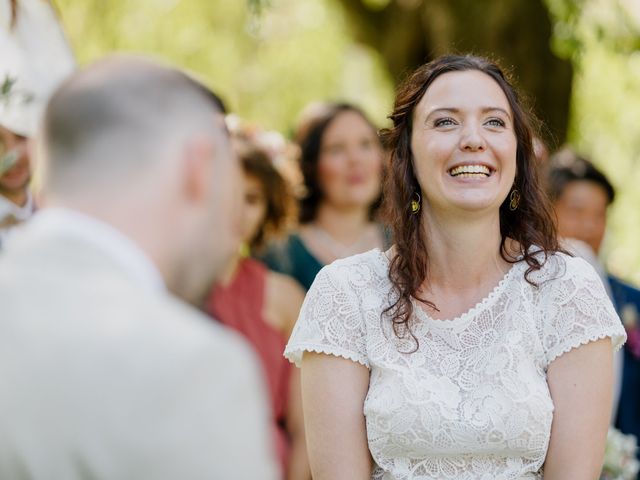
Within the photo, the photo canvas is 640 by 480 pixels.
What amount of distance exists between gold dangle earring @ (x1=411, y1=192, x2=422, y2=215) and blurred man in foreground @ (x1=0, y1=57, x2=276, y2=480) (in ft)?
5.62

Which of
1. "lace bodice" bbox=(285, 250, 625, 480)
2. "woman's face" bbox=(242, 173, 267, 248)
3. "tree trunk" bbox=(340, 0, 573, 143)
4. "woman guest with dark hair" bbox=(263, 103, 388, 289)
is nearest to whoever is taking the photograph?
"lace bodice" bbox=(285, 250, 625, 480)

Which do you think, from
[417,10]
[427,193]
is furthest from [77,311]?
[417,10]

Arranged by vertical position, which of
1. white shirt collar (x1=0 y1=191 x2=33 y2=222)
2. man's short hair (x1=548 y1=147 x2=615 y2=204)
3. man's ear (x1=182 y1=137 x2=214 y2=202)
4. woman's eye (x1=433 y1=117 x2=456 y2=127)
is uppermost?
man's ear (x1=182 y1=137 x2=214 y2=202)

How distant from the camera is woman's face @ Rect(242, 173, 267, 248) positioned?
5.41m

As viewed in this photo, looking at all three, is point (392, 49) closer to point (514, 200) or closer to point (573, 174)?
point (573, 174)

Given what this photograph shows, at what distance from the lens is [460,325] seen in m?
3.24

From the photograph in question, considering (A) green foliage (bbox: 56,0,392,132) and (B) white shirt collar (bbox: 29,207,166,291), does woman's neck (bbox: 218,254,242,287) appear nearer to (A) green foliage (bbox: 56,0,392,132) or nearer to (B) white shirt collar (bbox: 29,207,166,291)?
(B) white shirt collar (bbox: 29,207,166,291)

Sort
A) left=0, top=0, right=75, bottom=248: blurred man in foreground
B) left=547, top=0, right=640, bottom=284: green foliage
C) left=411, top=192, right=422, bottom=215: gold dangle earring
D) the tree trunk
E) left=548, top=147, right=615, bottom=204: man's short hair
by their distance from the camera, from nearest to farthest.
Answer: left=0, top=0, right=75, bottom=248: blurred man in foreground
left=411, top=192, right=422, bottom=215: gold dangle earring
left=548, top=147, right=615, bottom=204: man's short hair
the tree trunk
left=547, top=0, right=640, bottom=284: green foliage

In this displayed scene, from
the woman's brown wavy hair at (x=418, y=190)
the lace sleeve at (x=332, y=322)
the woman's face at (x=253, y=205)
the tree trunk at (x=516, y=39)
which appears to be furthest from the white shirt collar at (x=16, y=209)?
the tree trunk at (x=516, y=39)

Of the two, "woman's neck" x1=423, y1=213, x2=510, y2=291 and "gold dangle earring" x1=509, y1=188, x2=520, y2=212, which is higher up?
"gold dangle earring" x1=509, y1=188, x2=520, y2=212

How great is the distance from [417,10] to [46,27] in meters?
4.97

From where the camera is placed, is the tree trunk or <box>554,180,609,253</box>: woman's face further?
the tree trunk

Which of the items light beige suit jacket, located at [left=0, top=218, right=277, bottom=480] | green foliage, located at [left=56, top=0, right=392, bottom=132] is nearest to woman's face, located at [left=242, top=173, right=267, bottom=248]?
green foliage, located at [left=56, top=0, right=392, bottom=132]

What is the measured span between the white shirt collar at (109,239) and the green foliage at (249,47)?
265 inches
